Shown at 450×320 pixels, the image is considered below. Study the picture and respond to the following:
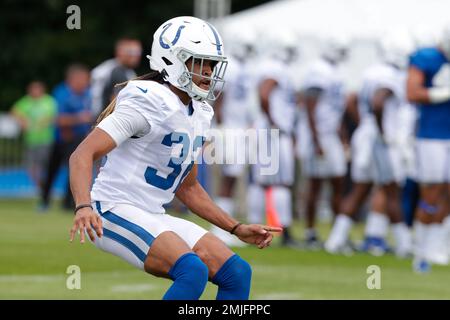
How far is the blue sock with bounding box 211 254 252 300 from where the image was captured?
A: 19.5 feet

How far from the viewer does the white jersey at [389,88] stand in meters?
12.2

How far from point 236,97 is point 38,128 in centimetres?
773

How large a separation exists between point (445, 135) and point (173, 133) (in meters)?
5.15

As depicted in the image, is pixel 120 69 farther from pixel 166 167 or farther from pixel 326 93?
pixel 166 167

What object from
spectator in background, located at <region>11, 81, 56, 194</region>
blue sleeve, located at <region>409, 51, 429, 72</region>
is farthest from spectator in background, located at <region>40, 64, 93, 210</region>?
blue sleeve, located at <region>409, 51, 429, 72</region>

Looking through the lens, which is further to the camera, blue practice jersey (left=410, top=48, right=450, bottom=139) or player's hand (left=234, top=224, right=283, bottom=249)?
blue practice jersey (left=410, top=48, right=450, bottom=139)

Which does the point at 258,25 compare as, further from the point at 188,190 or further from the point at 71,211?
the point at 188,190

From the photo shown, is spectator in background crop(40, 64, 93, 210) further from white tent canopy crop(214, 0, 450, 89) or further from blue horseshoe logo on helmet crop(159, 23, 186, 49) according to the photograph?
blue horseshoe logo on helmet crop(159, 23, 186, 49)

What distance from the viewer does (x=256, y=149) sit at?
13.4 m

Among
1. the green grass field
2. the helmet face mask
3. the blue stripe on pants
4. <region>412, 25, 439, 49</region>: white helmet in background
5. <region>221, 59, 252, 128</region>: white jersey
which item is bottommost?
the green grass field

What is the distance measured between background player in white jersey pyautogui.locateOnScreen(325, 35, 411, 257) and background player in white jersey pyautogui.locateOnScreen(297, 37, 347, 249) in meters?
0.33

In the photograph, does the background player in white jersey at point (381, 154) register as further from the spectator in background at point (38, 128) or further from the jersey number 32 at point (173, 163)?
the spectator in background at point (38, 128)

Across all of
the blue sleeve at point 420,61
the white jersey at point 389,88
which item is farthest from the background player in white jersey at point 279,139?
the blue sleeve at point 420,61

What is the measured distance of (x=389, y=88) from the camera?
40.0 ft
